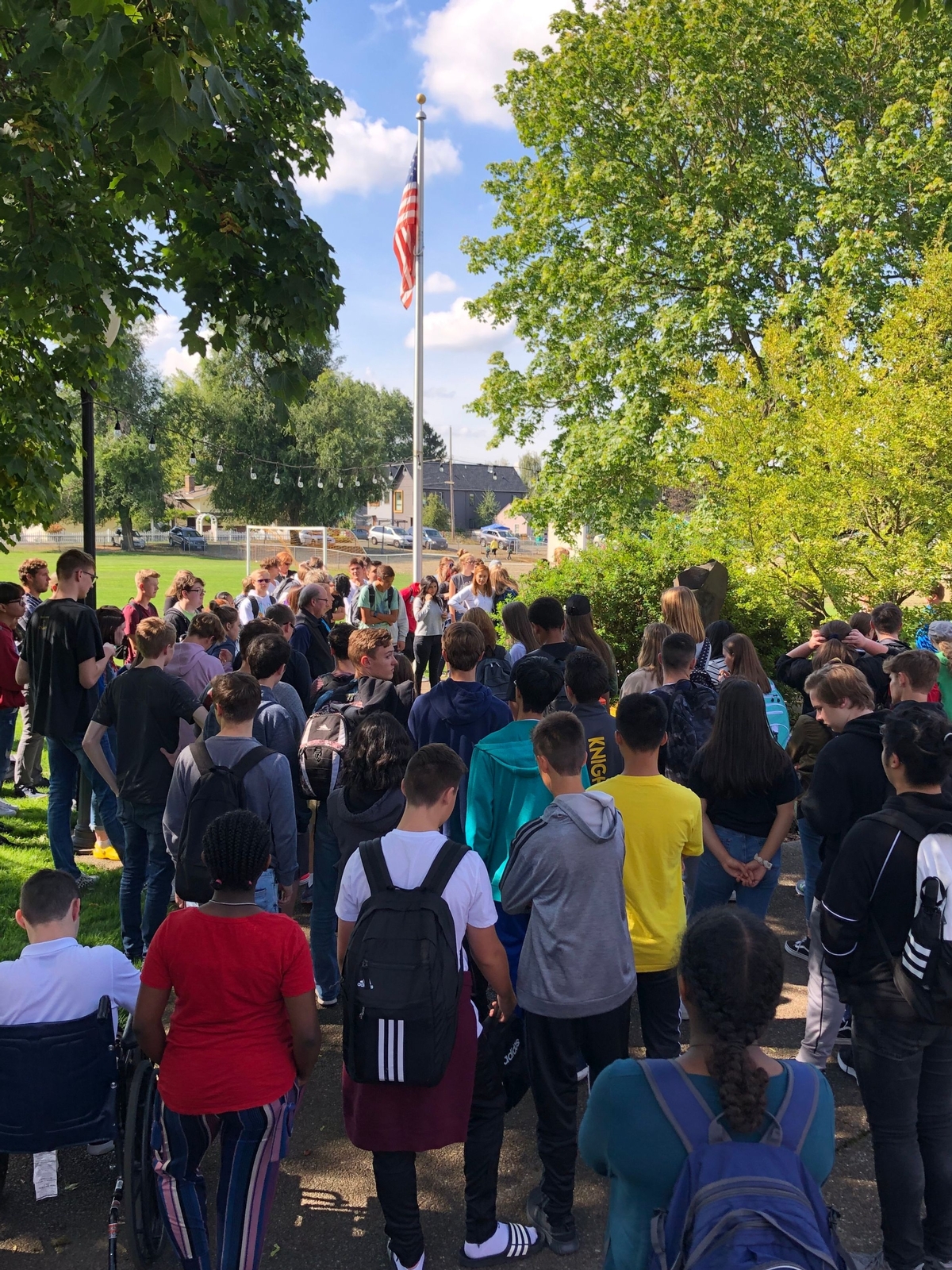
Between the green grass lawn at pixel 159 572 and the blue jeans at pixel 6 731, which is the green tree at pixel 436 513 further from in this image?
the blue jeans at pixel 6 731

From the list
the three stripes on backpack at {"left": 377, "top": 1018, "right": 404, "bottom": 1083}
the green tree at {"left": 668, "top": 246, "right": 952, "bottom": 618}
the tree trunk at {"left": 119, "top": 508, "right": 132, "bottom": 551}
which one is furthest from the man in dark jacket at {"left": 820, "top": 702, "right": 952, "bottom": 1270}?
the tree trunk at {"left": 119, "top": 508, "right": 132, "bottom": 551}

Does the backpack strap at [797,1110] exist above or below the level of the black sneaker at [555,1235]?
above

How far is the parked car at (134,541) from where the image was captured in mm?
68825

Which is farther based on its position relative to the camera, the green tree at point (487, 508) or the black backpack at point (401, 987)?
the green tree at point (487, 508)

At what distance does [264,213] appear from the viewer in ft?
18.9

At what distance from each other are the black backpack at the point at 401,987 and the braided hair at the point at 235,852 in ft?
1.17

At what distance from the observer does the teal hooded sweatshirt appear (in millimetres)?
3773

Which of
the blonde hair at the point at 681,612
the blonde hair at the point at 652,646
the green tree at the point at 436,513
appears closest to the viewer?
the blonde hair at the point at 652,646

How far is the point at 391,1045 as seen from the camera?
2.65 meters

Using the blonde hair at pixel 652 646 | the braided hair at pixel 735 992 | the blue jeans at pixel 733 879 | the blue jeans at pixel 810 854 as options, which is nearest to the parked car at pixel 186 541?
the blonde hair at pixel 652 646

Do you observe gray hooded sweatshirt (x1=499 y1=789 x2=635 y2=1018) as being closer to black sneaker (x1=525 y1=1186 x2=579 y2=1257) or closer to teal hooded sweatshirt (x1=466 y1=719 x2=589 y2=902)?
teal hooded sweatshirt (x1=466 y1=719 x2=589 y2=902)

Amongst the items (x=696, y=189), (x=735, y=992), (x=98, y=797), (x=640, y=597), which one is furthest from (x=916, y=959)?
(x=696, y=189)

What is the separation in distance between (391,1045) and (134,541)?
7441cm

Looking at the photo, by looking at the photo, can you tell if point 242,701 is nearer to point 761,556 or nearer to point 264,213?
point 264,213
